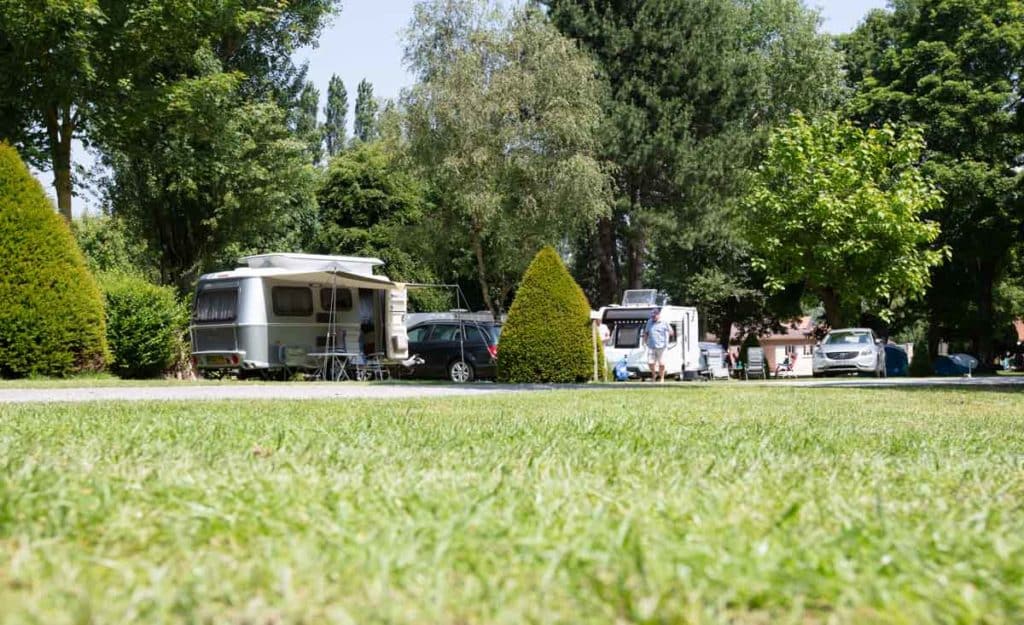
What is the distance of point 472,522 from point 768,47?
4108 centimetres

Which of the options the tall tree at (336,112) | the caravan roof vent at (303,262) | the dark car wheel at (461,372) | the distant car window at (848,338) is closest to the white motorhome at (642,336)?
the dark car wheel at (461,372)

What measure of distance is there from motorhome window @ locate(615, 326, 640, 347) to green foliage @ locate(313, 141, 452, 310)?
17685mm

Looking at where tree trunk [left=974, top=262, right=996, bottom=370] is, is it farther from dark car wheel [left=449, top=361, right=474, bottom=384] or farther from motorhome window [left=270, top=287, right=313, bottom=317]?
motorhome window [left=270, top=287, right=313, bottom=317]

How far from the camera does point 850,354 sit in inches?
1302

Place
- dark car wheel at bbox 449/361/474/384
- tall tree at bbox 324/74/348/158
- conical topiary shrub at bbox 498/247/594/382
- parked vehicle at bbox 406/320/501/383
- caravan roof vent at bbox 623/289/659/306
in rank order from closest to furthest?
conical topiary shrub at bbox 498/247/594/382
parked vehicle at bbox 406/320/501/383
dark car wheel at bbox 449/361/474/384
caravan roof vent at bbox 623/289/659/306
tall tree at bbox 324/74/348/158

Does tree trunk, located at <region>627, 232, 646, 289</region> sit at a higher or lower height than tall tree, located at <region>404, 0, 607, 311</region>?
lower

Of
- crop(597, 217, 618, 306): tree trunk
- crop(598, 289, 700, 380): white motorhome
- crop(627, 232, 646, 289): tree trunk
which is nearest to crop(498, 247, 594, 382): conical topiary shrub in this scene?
crop(598, 289, 700, 380): white motorhome

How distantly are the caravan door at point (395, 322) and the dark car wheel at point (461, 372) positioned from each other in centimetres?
152

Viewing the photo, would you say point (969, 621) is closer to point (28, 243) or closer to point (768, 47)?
point (28, 243)

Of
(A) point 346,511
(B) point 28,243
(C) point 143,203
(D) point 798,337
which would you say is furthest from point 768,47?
(D) point 798,337

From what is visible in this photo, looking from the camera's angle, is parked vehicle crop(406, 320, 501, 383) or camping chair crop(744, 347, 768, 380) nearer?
parked vehicle crop(406, 320, 501, 383)

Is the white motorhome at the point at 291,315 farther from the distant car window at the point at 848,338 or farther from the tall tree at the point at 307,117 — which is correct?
the distant car window at the point at 848,338

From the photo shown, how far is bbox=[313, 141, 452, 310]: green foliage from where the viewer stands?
1826 inches

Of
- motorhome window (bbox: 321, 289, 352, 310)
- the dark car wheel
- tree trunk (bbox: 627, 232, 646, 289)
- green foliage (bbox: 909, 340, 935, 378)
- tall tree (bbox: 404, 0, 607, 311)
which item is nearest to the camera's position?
motorhome window (bbox: 321, 289, 352, 310)
